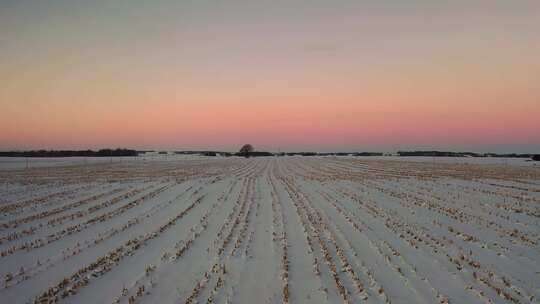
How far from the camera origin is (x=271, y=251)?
10.8 m

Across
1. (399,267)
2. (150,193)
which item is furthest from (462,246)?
(150,193)

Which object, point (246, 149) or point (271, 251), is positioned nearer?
point (271, 251)

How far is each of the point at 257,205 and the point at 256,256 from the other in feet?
29.2

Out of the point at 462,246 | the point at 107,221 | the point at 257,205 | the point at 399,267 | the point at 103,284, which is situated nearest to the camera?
the point at 103,284

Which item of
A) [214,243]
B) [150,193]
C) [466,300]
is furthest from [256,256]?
[150,193]

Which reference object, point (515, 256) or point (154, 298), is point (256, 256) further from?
point (515, 256)

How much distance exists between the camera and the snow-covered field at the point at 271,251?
776 centimetres

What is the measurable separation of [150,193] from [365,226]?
15301 millimetres

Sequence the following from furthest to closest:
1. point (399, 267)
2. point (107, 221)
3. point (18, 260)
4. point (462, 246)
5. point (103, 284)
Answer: point (107, 221)
point (462, 246)
point (18, 260)
point (399, 267)
point (103, 284)

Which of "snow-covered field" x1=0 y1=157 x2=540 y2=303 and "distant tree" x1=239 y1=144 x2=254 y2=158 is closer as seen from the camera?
"snow-covered field" x1=0 y1=157 x2=540 y2=303

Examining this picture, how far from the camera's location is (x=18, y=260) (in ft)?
32.7

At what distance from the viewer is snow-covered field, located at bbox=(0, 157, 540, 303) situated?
7.76 metres

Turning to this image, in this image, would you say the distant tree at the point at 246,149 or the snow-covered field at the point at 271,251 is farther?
the distant tree at the point at 246,149

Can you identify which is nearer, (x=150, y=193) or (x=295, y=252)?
(x=295, y=252)
